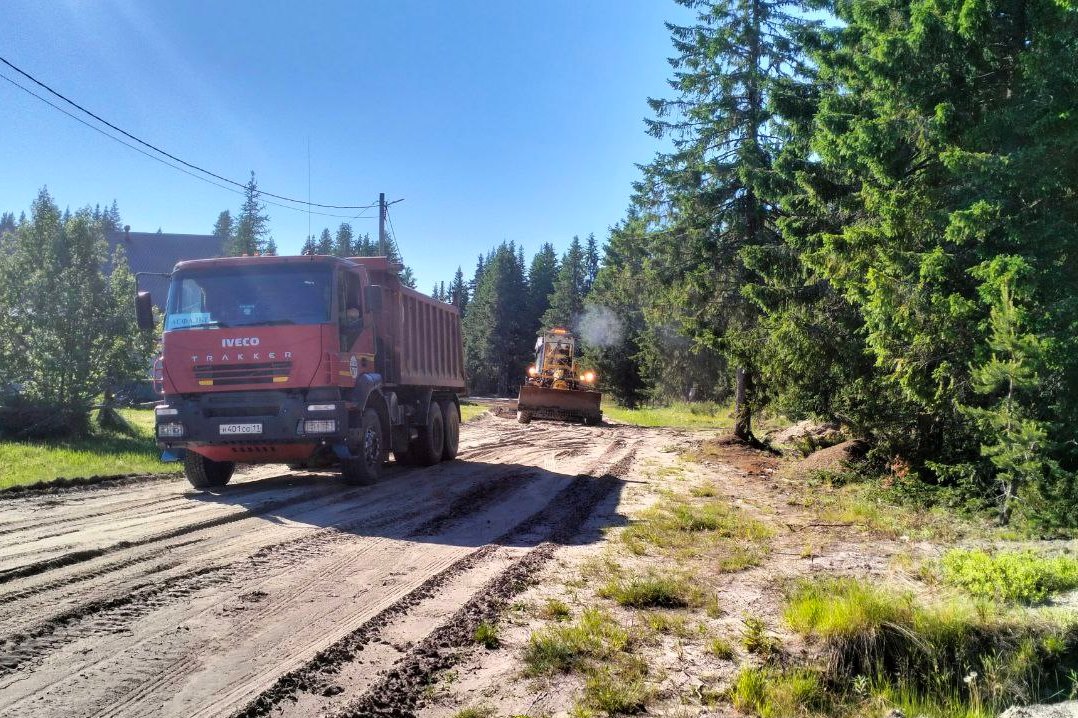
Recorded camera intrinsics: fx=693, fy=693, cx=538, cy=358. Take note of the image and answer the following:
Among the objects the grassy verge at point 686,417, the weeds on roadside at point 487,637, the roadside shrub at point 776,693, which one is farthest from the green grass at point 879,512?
the grassy verge at point 686,417

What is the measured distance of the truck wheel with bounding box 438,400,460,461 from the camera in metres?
14.3

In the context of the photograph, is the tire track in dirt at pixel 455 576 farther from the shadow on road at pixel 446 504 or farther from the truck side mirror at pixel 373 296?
the truck side mirror at pixel 373 296

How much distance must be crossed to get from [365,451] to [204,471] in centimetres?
229

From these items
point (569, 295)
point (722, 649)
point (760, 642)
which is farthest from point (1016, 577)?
point (569, 295)

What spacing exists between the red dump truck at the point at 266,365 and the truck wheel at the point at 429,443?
2.74 m

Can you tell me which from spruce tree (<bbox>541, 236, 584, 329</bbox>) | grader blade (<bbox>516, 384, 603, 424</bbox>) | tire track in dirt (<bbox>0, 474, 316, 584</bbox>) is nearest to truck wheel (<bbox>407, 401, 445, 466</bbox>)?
tire track in dirt (<bbox>0, 474, 316, 584</bbox>)

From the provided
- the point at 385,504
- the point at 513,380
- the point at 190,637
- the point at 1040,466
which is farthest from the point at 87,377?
the point at 513,380

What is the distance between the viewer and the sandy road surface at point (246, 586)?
11.2 feet

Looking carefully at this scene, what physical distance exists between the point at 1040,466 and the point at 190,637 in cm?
728

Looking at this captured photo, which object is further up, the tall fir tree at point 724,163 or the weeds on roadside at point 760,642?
the tall fir tree at point 724,163

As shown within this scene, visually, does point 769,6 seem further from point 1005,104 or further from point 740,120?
point 1005,104

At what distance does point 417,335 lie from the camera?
1299cm

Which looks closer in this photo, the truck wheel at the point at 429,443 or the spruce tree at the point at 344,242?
the truck wheel at the point at 429,443

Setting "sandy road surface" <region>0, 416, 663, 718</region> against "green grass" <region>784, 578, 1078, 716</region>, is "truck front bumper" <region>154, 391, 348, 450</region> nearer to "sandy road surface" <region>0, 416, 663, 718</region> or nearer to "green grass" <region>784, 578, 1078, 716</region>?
"sandy road surface" <region>0, 416, 663, 718</region>
